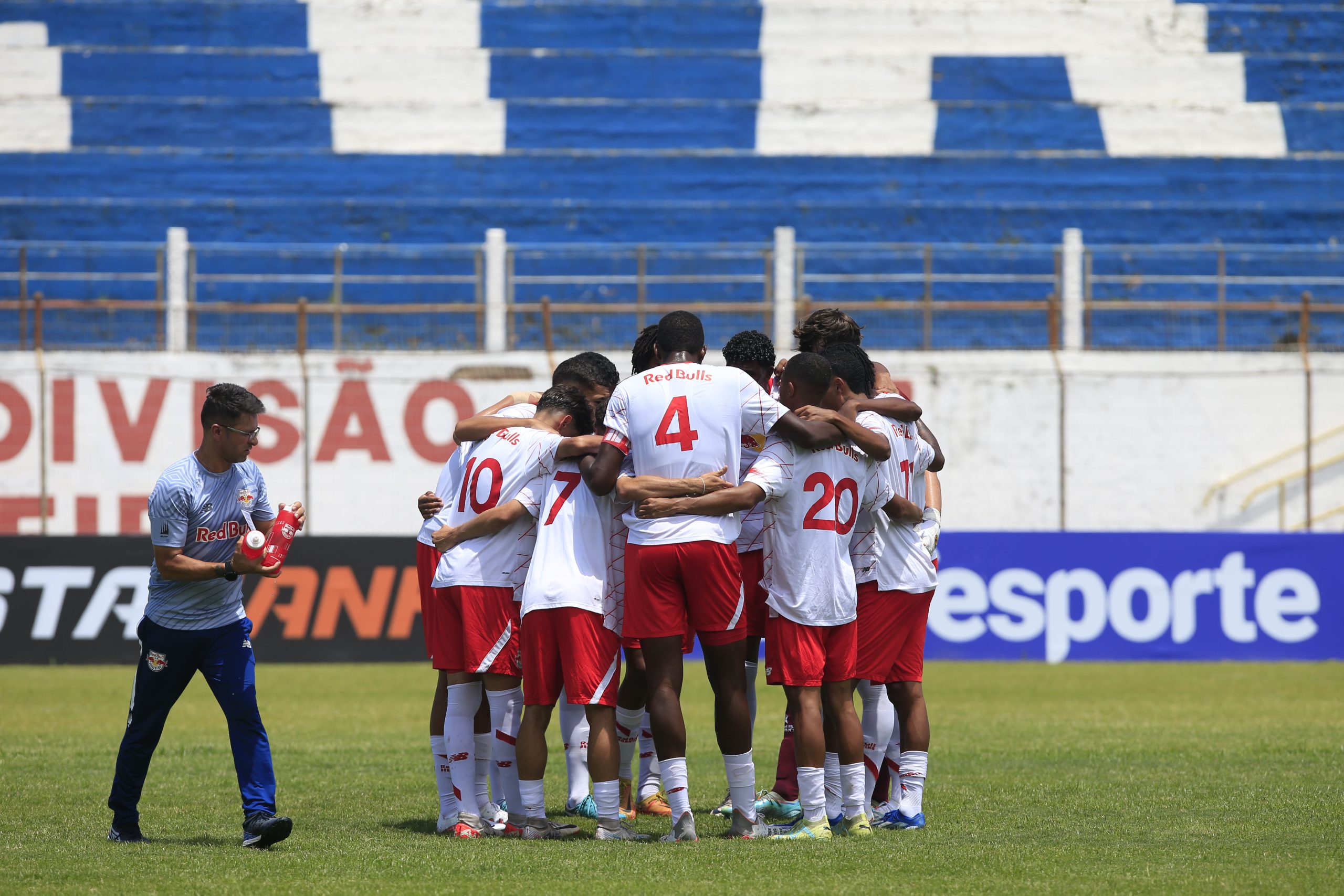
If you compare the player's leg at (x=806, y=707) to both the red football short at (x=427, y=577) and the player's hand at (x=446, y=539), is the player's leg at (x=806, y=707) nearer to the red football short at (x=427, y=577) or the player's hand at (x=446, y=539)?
the player's hand at (x=446, y=539)

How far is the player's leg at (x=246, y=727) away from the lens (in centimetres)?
646

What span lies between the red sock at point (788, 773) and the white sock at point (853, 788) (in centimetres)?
72

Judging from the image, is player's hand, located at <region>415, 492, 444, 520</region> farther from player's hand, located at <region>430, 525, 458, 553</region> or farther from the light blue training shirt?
the light blue training shirt

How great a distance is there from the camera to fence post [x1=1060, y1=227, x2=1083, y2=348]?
68.3 ft

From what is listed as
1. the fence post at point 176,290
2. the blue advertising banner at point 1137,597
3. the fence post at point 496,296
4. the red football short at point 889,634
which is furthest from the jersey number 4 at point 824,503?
the fence post at point 176,290

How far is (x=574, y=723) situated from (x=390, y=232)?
18.7 metres

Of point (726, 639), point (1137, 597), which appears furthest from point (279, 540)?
point (1137, 597)

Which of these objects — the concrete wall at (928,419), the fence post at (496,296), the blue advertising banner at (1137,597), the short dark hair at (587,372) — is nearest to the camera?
the short dark hair at (587,372)

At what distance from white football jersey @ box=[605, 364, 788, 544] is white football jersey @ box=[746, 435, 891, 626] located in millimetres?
199

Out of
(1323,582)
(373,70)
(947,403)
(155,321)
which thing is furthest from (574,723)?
(373,70)

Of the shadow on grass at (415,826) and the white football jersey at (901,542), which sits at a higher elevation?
the white football jersey at (901,542)

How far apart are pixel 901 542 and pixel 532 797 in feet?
7.14

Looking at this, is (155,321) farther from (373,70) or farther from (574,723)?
(574,723)

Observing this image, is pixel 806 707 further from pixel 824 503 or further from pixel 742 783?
pixel 824 503
